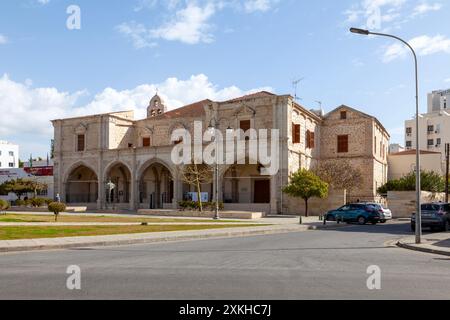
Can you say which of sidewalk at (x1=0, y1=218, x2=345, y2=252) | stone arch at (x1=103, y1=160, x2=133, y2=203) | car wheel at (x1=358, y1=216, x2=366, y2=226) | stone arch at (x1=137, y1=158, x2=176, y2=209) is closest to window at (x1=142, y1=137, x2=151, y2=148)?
stone arch at (x1=103, y1=160, x2=133, y2=203)

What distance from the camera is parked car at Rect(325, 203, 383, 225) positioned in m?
31.5

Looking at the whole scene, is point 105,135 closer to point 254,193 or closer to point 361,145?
point 254,193

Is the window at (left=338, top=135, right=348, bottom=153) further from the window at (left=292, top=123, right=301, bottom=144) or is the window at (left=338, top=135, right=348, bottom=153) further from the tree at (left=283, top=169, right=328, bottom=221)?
the tree at (left=283, top=169, right=328, bottom=221)

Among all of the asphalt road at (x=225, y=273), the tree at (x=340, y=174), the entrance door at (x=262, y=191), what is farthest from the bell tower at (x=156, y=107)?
the asphalt road at (x=225, y=273)

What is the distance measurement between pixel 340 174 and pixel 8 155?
265 ft

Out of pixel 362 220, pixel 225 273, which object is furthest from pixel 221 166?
pixel 225 273

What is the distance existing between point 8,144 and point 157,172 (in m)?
63.6

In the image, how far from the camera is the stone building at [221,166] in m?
43.3

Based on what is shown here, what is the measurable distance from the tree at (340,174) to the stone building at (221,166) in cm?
212

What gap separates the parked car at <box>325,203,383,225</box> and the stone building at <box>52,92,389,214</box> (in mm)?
8602

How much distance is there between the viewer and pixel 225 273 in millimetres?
9867

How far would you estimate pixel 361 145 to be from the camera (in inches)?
1976
